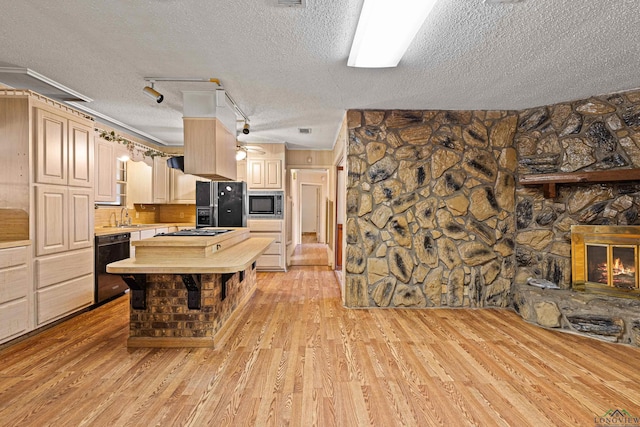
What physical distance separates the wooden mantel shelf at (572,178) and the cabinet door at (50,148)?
4.66 m

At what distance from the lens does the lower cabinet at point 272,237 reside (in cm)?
547

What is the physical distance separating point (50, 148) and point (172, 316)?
1944 mm

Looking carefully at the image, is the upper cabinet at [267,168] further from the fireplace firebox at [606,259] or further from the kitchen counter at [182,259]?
the fireplace firebox at [606,259]

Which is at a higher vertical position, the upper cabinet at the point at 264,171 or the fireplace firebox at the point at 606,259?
the upper cabinet at the point at 264,171

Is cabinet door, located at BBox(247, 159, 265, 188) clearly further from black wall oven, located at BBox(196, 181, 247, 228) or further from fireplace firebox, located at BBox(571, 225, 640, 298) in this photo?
fireplace firebox, located at BBox(571, 225, 640, 298)

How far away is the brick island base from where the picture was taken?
258 centimetres

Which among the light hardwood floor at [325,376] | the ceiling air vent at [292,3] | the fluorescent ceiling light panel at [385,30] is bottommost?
the light hardwood floor at [325,376]

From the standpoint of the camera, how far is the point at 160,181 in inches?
206

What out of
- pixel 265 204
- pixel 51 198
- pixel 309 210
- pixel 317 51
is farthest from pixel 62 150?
pixel 309 210

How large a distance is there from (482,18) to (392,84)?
3.43 ft

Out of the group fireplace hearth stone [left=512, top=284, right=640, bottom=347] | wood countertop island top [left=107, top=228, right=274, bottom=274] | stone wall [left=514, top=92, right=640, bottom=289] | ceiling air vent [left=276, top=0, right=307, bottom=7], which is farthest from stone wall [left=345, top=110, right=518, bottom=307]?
ceiling air vent [left=276, top=0, right=307, bottom=7]

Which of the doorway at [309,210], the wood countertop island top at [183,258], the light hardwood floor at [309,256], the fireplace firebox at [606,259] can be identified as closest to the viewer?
the wood countertop island top at [183,258]

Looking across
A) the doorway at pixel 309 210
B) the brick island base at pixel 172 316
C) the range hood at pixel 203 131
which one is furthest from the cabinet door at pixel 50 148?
the doorway at pixel 309 210

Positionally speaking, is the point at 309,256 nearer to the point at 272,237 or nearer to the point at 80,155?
the point at 272,237
